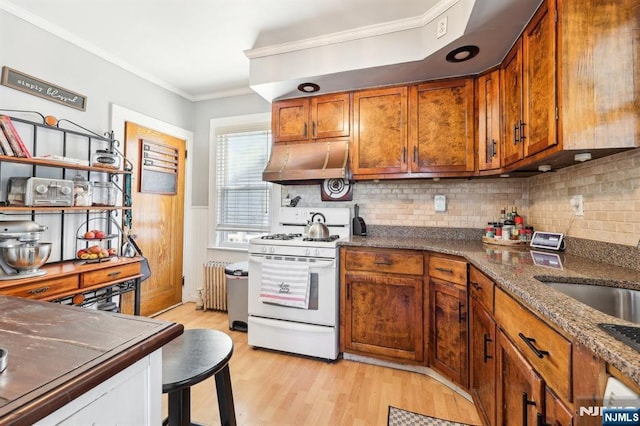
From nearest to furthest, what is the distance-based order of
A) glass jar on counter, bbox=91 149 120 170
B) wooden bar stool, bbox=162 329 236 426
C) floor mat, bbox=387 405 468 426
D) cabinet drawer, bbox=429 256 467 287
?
wooden bar stool, bbox=162 329 236 426 < floor mat, bbox=387 405 468 426 < cabinet drawer, bbox=429 256 467 287 < glass jar on counter, bbox=91 149 120 170

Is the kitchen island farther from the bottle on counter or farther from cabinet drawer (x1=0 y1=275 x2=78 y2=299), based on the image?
the bottle on counter

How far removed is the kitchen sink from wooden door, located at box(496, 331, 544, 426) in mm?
326

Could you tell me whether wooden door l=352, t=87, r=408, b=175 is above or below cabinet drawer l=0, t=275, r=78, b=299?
above

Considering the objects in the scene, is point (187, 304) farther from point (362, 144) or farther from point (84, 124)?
point (362, 144)

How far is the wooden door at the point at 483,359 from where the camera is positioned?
144 cm

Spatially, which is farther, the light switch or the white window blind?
the white window blind

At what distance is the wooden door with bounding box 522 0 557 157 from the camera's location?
142 cm

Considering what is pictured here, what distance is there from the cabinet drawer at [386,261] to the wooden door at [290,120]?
1232 mm

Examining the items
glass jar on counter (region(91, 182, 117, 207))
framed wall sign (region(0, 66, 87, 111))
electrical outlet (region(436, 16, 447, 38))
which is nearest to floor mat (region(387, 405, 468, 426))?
electrical outlet (region(436, 16, 447, 38))

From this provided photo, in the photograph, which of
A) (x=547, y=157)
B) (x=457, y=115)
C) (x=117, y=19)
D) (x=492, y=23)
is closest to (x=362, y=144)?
(x=457, y=115)

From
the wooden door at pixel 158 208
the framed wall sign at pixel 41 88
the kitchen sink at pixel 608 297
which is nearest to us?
the kitchen sink at pixel 608 297

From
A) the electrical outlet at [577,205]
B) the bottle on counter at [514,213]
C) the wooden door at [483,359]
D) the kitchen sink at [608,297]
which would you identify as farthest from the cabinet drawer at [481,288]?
the bottle on counter at [514,213]

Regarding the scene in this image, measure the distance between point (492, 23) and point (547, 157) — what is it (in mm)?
856

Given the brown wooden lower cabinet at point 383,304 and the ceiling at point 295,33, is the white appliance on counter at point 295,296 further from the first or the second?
the ceiling at point 295,33
